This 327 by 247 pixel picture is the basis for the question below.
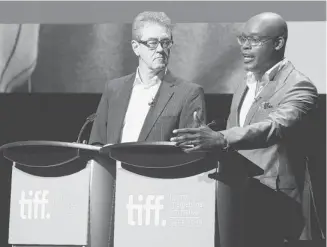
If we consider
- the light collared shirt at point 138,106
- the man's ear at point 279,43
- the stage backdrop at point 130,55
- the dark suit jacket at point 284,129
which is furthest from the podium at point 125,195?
the stage backdrop at point 130,55

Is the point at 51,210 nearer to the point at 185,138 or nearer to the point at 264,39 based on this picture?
the point at 185,138

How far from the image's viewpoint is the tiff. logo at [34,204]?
331cm

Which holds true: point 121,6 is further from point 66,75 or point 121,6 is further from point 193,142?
point 193,142

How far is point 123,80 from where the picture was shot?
3.85m

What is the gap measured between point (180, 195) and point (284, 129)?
53cm

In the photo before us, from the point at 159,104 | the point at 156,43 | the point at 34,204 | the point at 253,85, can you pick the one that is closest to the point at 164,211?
the point at 34,204

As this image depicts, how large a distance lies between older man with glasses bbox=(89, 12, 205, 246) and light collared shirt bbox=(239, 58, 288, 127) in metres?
0.20

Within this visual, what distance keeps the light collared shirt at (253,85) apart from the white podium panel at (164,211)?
0.56 meters

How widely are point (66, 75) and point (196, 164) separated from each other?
8.87 feet

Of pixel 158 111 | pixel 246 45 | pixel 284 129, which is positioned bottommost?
pixel 284 129

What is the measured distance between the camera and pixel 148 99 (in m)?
3.72

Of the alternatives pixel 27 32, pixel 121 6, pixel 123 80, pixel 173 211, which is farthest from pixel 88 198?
pixel 27 32

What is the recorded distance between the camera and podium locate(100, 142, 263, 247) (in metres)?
3.09

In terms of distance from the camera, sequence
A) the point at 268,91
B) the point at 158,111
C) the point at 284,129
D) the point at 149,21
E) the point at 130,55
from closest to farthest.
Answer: the point at 284,129 < the point at 268,91 < the point at 158,111 < the point at 149,21 < the point at 130,55
